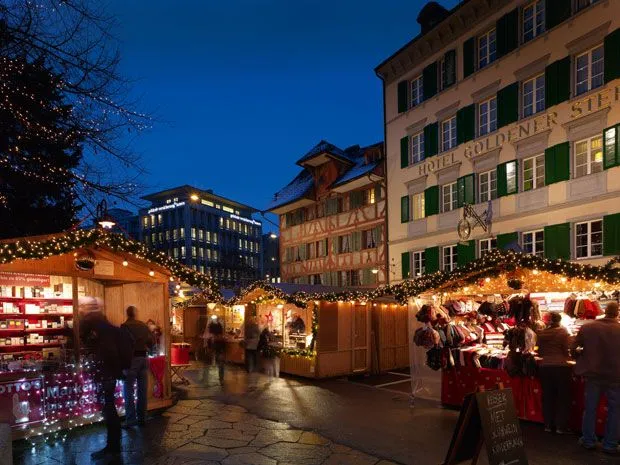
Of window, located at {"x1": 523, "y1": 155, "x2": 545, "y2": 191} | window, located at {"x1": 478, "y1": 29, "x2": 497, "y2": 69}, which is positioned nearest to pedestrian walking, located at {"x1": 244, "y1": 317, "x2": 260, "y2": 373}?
window, located at {"x1": 523, "y1": 155, "x2": 545, "y2": 191}

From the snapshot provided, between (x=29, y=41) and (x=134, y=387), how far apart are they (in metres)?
5.44

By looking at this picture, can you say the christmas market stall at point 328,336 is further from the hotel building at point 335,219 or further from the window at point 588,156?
the hotel building at point 335,219

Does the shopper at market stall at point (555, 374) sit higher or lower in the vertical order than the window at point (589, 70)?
lower

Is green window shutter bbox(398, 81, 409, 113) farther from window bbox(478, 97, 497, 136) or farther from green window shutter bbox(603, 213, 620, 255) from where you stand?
green window shutter bbox(603, 213, 620, 255)

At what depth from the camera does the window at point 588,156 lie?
13762 millimetres

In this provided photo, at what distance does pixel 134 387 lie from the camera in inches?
329

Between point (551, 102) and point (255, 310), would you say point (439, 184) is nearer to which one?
point (551, 102)

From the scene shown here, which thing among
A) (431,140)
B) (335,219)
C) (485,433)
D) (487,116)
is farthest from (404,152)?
(485,433)

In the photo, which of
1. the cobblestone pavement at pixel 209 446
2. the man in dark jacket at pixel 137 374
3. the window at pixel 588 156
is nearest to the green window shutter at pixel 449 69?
the window at pixel 588 156

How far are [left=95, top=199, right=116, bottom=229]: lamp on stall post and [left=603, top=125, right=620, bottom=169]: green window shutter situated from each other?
40.5ft

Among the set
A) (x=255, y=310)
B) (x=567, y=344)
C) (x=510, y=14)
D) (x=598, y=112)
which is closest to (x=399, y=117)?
(x=510, y=14)

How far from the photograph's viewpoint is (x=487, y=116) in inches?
690

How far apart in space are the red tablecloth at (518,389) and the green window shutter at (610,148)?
25.4 ft

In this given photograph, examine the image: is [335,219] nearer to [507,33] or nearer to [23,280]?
[507,33]
